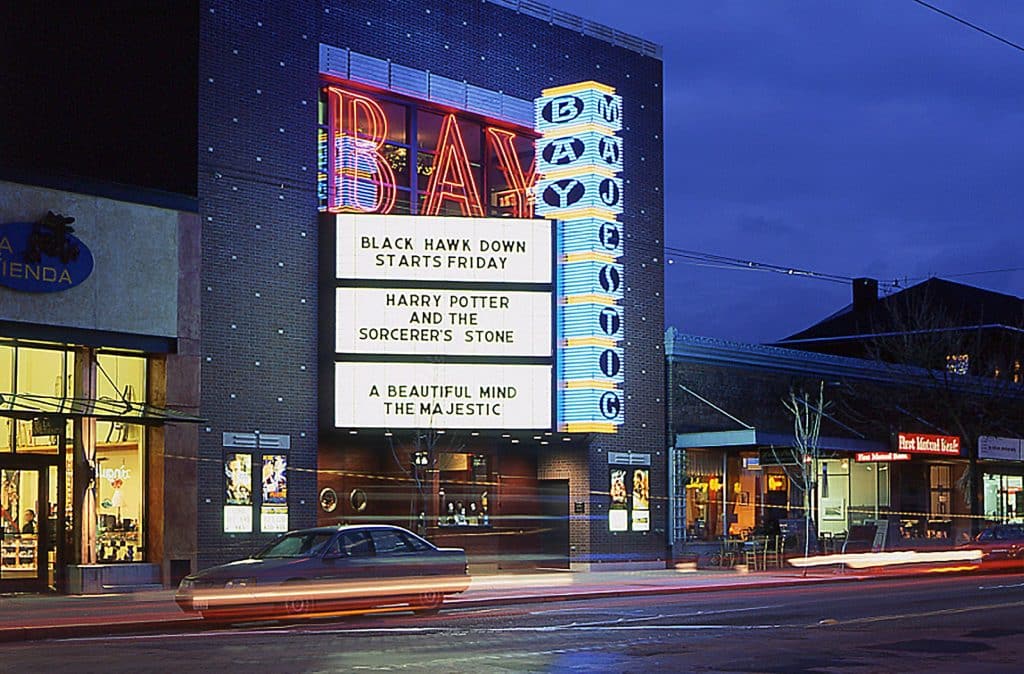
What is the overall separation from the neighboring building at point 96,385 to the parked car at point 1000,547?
2281cm

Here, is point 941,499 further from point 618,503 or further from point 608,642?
point 608,642

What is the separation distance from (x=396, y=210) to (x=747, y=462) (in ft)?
49.9

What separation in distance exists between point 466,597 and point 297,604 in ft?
17.1

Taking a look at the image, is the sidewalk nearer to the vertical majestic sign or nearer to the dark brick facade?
the dark brick facade

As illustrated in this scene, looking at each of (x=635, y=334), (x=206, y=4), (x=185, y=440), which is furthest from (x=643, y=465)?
(x=206, y=4)

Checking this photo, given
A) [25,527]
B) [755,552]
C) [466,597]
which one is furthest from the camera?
[755,552]

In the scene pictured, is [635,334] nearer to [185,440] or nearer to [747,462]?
[747,462]

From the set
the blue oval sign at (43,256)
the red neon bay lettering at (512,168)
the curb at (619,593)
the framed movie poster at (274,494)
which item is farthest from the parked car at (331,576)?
the red neon bay lettering at (512,168)

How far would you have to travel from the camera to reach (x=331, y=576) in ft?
80.3

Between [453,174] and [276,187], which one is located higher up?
[453,174]

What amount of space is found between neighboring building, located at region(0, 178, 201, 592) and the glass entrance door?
0.03 metres

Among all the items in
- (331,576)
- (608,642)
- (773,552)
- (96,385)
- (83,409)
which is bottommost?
(773,552)

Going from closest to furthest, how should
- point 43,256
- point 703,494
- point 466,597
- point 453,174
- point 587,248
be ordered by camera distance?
1. point 466,597
2. point 43,256
3. point 587,248
4. point 453,174
5. point 703,494

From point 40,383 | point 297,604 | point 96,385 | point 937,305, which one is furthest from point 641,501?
point 937,305
